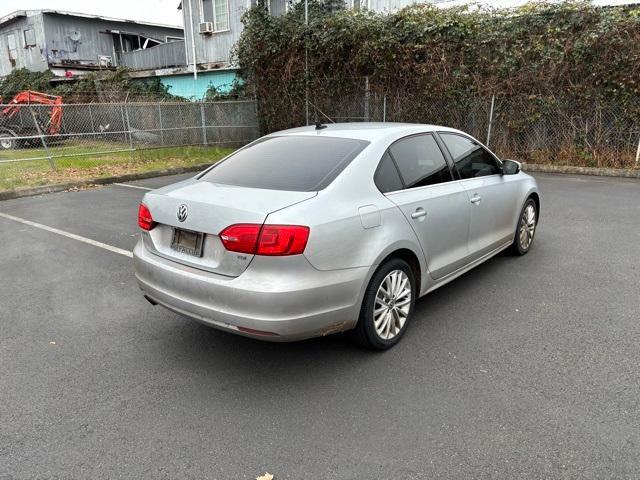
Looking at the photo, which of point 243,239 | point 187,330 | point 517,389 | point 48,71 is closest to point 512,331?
point 517,389

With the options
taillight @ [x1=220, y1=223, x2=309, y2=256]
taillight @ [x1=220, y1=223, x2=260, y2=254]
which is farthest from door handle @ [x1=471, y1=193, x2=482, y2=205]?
taillight @ [x1=220, y1=223, x2=260, y2=254]

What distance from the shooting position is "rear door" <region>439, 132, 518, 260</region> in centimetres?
430

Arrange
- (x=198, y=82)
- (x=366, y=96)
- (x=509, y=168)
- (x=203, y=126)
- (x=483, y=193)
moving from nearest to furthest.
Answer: (x=483, y=193), (x=509, y=168), (x=366, y=96), (x=203, y=126), (x=198, y=82)

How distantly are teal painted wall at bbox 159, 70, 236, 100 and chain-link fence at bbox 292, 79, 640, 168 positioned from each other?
5.59 metres

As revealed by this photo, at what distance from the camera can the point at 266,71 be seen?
15898mm

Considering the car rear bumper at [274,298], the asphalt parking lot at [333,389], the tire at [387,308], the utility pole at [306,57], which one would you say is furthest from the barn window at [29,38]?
the tire at [387,308]

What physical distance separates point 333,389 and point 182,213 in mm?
1473

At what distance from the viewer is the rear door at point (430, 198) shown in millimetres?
3551

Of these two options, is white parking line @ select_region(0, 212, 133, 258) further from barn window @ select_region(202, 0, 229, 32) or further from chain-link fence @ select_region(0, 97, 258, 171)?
barn window @ select_region(202, 0, 229, 32)

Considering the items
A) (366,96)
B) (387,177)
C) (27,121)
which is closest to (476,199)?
(387,177)

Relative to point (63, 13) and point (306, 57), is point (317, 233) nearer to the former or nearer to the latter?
point (306, 57)

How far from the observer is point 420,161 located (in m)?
3.92

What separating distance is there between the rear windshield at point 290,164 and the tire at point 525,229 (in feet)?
8.37

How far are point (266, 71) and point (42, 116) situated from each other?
24.5 ft
